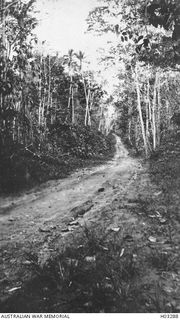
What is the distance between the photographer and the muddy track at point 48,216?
17.9 ft

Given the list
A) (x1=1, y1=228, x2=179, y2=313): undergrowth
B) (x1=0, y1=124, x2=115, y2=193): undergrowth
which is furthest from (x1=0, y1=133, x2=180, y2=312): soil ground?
(x1=0, y1=124, x2=115, y2=193): undergrowth

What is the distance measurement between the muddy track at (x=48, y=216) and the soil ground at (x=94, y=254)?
23 mm

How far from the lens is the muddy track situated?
547cm

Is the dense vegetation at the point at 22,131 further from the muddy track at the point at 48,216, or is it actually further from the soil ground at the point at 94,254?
the soil ground at the point at 94,254

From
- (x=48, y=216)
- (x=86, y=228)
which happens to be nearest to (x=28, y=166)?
(x=48, y=216)

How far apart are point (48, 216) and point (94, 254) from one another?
3.41 meters

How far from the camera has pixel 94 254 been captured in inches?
203

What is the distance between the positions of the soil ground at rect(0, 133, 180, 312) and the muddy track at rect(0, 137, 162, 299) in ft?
0.08

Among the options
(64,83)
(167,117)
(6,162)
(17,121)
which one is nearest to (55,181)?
(6,162)

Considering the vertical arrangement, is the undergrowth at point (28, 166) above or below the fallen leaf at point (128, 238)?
above

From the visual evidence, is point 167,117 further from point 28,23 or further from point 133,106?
point 28,23

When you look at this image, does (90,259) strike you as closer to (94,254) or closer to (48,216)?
(94,254)

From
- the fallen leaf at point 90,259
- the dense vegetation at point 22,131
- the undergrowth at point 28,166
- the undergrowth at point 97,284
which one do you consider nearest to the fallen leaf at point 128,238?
the undergrowth at point 97,284

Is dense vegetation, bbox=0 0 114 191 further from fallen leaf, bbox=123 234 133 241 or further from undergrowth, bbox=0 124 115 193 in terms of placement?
fallen leaf, bbox=123 234 133 241
